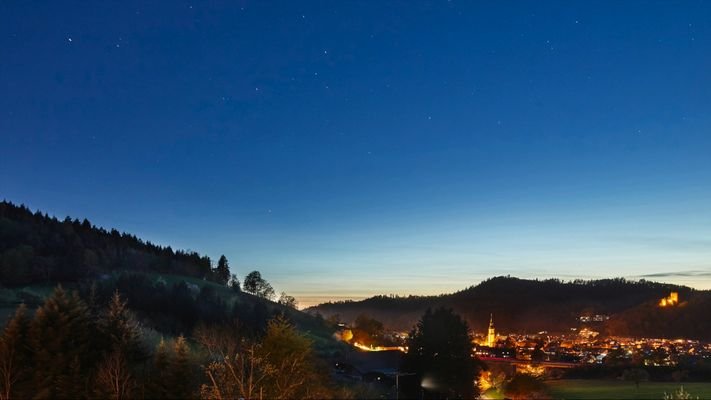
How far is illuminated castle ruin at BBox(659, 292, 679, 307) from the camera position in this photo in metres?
119

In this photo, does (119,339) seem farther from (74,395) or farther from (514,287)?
(514,287)

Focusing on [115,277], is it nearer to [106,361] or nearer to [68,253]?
[68,253]

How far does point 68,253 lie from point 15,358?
86811 millimetres

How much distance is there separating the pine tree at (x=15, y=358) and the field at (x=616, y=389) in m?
36.4

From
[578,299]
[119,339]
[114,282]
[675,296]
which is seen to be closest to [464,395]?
[119,339]

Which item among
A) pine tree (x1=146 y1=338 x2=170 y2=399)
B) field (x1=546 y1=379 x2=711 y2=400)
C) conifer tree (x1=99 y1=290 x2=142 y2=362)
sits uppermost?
conifer tree (x1=99 y1=290 x2=142 y2=362)

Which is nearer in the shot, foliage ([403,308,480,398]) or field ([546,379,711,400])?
field ([546,379,711,400])

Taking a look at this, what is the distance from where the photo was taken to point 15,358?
89.6 ft

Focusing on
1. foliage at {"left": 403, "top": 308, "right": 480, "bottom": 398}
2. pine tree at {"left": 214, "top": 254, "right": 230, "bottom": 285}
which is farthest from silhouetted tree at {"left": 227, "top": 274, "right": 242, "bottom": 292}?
foliage at {"left": 403, "top": 308, "right": 480, "bottom": 398}

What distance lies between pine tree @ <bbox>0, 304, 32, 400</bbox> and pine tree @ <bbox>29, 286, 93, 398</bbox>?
35cm

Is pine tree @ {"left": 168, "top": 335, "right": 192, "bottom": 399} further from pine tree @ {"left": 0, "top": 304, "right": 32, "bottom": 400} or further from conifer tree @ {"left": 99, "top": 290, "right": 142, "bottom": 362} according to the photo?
pine tree @ {"left": 0, "top": 304, "right": 32, "bottom": 400}

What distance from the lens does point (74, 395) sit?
27453mm

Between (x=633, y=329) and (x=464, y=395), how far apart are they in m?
83.2

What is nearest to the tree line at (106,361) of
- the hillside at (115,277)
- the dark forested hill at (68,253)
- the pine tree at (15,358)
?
the pine tree at (15,358)
